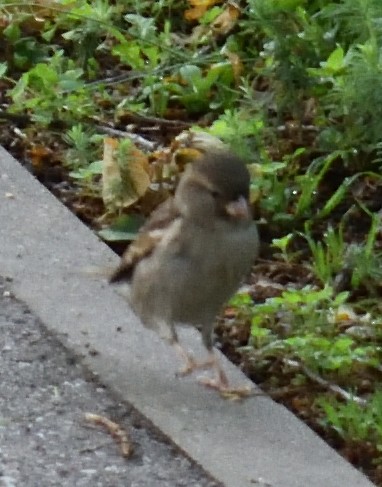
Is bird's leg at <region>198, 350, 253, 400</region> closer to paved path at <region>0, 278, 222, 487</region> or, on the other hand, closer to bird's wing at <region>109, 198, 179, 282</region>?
paved path at <region>0, 278, 222, 487</region>

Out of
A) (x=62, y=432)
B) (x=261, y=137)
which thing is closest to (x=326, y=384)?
(x=62, y=432)

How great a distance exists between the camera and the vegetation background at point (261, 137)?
4133 millimetres

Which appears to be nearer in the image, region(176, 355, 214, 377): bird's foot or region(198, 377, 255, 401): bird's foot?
region(198, 377, 255, 401): bird's foot

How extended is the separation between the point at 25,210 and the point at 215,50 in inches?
55.6

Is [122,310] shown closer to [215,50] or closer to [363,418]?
[363,418]

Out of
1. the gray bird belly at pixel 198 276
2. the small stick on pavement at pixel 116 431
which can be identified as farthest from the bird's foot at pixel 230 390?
the small stick on pavement at pixel 116 431

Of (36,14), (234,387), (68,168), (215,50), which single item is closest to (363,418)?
(234,387)

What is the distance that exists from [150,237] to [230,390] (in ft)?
1.64

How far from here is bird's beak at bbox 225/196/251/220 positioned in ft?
12.6

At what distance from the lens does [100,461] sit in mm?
3650

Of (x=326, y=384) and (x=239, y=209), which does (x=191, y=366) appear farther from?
(x=239, y=209)

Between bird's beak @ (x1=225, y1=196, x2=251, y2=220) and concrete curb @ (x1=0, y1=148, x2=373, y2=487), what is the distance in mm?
475

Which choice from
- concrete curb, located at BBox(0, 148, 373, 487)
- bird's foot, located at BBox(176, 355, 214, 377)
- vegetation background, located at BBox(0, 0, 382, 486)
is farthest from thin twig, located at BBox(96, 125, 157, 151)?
bird's foot, located at BBox(176, 355, 214, 377)

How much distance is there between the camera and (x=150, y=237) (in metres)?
4.10
